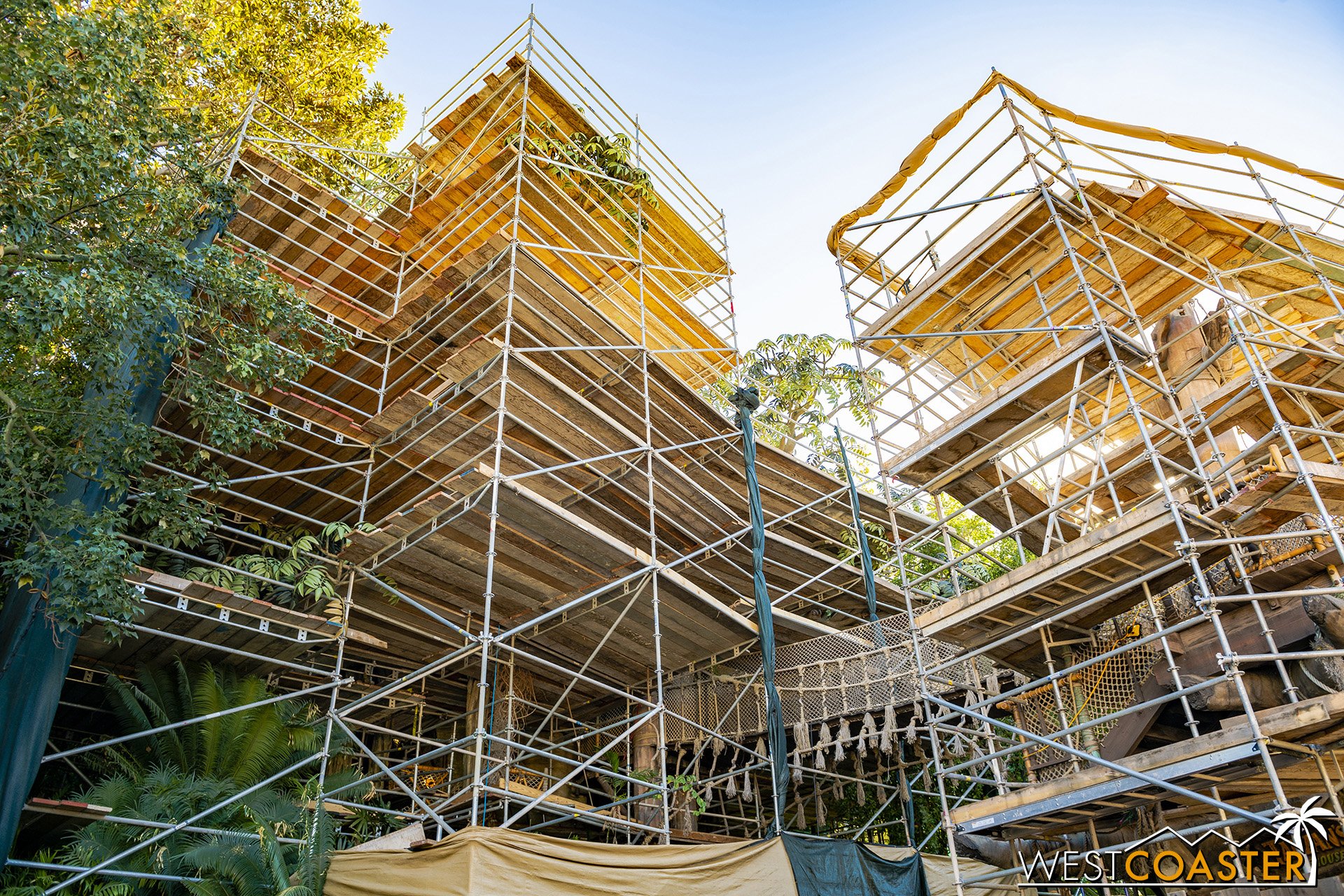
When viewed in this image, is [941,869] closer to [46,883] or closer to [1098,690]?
[1098,690]

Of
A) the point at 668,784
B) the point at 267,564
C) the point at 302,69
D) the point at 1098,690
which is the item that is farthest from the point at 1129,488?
the point at 302,69

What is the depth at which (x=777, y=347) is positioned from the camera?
21.9 meters

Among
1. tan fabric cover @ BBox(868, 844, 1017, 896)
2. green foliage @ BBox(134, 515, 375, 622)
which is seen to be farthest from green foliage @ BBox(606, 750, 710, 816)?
green foliage @ BBox(134, 515, 375, 622)

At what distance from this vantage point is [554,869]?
7656 millimetres

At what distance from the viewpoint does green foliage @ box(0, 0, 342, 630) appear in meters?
7.82

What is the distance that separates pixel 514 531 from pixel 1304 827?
7991 mm

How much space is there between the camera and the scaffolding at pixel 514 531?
10305mm

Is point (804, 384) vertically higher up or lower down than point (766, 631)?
higher up

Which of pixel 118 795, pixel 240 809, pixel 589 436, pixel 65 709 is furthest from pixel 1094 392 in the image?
pixel 65 709

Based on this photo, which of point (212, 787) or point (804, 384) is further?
point (804, 384)

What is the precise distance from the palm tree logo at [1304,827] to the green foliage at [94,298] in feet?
31.0

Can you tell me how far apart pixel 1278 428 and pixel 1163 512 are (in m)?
1.27

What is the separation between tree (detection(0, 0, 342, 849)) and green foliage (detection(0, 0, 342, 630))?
0.02 meters

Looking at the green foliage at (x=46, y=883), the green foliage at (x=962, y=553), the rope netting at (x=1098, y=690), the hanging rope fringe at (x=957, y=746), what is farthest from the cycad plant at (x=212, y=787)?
the green foliage at (x=962, y=553)
